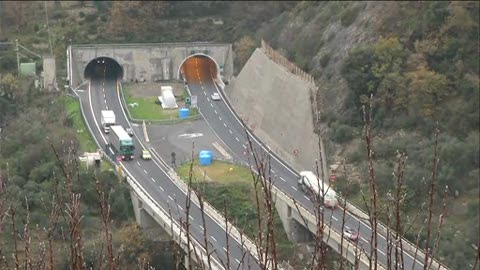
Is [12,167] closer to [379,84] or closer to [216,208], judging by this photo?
[216,208]

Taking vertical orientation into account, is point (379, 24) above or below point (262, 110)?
above

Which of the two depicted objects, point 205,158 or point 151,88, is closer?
point 205,158

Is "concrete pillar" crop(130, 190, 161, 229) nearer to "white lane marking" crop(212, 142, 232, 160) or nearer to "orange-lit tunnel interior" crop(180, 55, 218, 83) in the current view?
"white lane marking" crop(212, 142, 232, 160)

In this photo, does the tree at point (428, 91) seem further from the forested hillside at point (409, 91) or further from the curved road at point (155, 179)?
the curved road at point (155, 179)

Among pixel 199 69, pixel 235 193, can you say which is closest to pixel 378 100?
pixel 235 193

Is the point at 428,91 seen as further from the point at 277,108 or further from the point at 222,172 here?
the point at 222,172

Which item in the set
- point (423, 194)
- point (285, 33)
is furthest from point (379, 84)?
point (285, 33)

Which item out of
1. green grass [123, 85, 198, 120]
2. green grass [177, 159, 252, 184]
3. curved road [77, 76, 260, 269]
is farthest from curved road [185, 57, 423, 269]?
curved road [77, 76, 260, 269]
